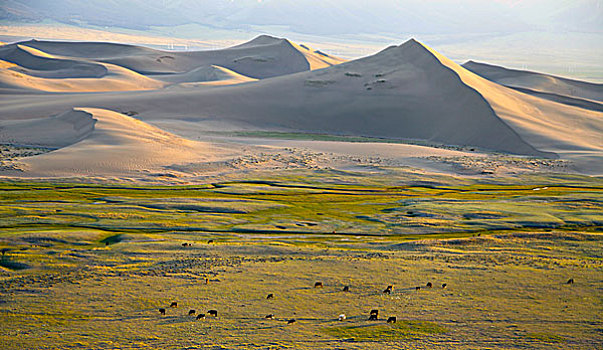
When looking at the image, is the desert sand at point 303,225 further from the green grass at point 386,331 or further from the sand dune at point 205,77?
the sand dune at point 205,77

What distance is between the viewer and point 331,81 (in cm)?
9650

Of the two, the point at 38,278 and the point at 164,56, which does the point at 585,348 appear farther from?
the point at 164,56

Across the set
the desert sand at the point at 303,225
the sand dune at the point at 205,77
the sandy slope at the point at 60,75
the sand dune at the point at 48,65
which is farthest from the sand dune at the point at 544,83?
the sand dune at the point at 48,65

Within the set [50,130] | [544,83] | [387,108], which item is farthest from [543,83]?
[50,130]

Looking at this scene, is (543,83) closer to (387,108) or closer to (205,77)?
(387,108)

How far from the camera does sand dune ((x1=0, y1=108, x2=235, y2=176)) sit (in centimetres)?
4794

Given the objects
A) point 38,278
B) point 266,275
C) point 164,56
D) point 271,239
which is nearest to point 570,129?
point 271,239

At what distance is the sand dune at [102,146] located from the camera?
4794 cm

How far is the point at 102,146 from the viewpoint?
178ft

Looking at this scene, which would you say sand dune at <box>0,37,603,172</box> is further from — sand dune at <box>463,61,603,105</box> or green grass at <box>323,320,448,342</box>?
green grass at <box>323,320,448,342</box>

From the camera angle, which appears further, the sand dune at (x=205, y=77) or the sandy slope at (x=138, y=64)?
the sand dune at (x=205, y=77)

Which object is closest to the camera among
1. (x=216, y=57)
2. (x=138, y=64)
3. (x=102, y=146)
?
(x=102, y=146)

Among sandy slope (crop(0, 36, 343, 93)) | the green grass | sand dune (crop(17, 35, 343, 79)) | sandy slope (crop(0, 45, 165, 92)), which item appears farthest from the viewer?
sand dune (crop(17, 35, 343, 79))

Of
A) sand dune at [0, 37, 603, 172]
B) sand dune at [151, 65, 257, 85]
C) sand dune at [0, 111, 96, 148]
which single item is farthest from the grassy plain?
sand dune at [151, 65, 257, 85]
